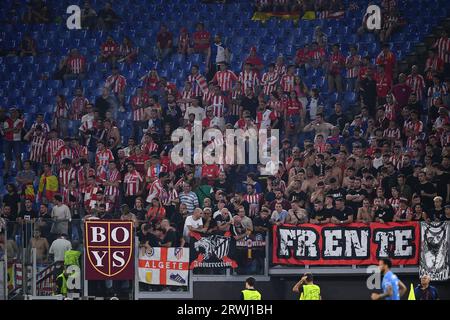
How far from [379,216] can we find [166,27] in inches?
284

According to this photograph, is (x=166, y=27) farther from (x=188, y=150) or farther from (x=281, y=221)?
(x=281, y=221)

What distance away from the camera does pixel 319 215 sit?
16.2 meters

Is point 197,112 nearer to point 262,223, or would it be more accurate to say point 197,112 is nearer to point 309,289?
point 262,223

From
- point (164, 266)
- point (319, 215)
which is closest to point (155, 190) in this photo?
point (164, 266)

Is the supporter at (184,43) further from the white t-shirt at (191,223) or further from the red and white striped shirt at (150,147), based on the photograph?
the white t-shirt at (191,223)

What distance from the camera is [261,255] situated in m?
15.9

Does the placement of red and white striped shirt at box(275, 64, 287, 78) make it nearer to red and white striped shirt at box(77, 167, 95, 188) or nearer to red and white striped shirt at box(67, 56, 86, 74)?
red and white striped shirt at box(67, 56, 86, 74)

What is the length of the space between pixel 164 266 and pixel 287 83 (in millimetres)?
5452

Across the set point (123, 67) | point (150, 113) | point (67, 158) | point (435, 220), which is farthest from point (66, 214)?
point (435, 220)

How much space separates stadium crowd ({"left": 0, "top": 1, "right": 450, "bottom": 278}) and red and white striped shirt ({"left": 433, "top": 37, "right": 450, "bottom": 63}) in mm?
26

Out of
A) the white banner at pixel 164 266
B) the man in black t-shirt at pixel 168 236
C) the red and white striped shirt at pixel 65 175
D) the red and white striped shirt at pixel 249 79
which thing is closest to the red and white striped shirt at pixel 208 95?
the red and white striped shirt at pixel 249 79

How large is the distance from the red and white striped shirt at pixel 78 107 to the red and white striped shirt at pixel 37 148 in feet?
2.61

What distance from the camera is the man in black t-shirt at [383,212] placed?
16047mm

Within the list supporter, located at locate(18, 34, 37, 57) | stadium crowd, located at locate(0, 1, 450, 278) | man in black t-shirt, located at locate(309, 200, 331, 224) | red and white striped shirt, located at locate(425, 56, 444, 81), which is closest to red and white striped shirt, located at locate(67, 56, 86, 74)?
stadium crowd, located at locate(0, 1, 450, 278)
